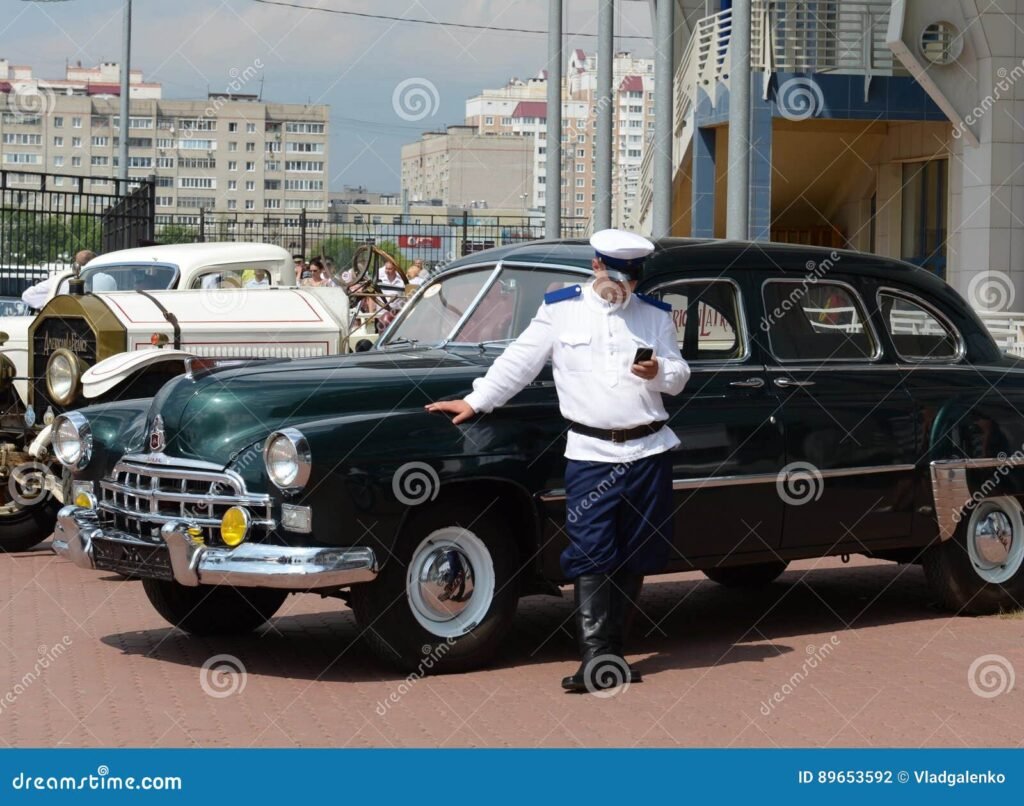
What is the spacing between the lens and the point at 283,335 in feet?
→ 40.4

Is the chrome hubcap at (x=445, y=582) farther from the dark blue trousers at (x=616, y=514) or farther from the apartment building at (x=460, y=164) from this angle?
the apartment building at (x=460, y=164)

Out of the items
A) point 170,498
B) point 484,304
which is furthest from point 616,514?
point 170,498

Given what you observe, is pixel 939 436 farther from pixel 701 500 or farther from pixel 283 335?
pixel 283 335

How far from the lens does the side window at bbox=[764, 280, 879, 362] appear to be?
805 centimetres

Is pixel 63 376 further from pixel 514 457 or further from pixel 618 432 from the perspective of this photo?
pixel 618 432

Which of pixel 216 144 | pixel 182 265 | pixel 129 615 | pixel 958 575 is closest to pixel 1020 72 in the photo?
pixel 182 265

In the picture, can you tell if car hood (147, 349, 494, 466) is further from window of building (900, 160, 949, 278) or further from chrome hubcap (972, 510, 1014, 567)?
window of building (900, 160, 949, 278)

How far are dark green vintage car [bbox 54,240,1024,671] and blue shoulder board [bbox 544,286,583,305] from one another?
1.36 ft

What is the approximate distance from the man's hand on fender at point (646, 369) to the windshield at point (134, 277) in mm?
8274

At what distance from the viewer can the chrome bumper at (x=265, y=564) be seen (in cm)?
661

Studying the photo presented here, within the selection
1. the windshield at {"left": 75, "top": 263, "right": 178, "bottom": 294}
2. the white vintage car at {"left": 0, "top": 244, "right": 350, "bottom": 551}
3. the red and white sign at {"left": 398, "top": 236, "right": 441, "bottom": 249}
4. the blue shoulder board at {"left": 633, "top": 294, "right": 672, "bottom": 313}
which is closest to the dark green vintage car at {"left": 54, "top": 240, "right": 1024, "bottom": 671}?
the blue shoulder board at {"left": 633, "top": 294, "right": 672, "bottom": 313}

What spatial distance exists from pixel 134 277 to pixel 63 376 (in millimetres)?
4136

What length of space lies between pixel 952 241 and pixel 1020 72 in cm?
316

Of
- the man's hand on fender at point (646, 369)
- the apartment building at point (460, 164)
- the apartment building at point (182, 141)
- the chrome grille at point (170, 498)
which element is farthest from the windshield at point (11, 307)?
the apartment building at point (182, 141)
